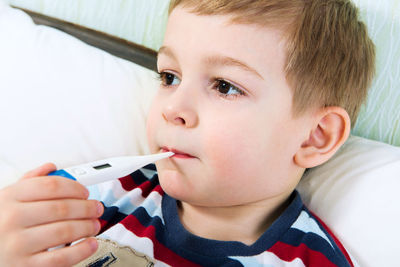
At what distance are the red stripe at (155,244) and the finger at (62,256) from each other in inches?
10.0

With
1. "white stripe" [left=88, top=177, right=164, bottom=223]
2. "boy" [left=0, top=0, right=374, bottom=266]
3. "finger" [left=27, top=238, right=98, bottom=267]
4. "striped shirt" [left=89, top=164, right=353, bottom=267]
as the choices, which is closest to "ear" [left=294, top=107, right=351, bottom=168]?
"boy" [left=0, top=0, right=374, bottom=266]

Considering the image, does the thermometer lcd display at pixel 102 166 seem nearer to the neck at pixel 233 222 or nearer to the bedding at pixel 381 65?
the neck at pixel 233 222

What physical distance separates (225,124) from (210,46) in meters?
0.14

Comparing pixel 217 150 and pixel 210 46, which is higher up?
pixel 210 46

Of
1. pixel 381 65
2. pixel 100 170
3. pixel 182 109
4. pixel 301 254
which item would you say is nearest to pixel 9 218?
pixel 100 170

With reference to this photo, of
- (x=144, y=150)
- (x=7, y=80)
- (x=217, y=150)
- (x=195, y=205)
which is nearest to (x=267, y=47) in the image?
(x=217, y=150)

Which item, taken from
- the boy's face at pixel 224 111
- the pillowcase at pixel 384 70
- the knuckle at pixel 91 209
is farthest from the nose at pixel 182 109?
the pillowcase at pixel 384 70

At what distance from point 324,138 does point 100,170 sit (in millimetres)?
458

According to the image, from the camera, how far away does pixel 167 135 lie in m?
0.75

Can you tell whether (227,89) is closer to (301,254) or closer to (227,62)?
(227,62)

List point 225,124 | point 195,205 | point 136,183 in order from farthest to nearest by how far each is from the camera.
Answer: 1. point 136,183
2. point 195,205
3. point 225,124

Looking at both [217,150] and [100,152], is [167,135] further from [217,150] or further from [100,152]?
[100,152]

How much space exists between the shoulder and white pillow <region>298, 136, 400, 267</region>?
4 centimetres

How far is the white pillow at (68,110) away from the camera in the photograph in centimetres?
105
